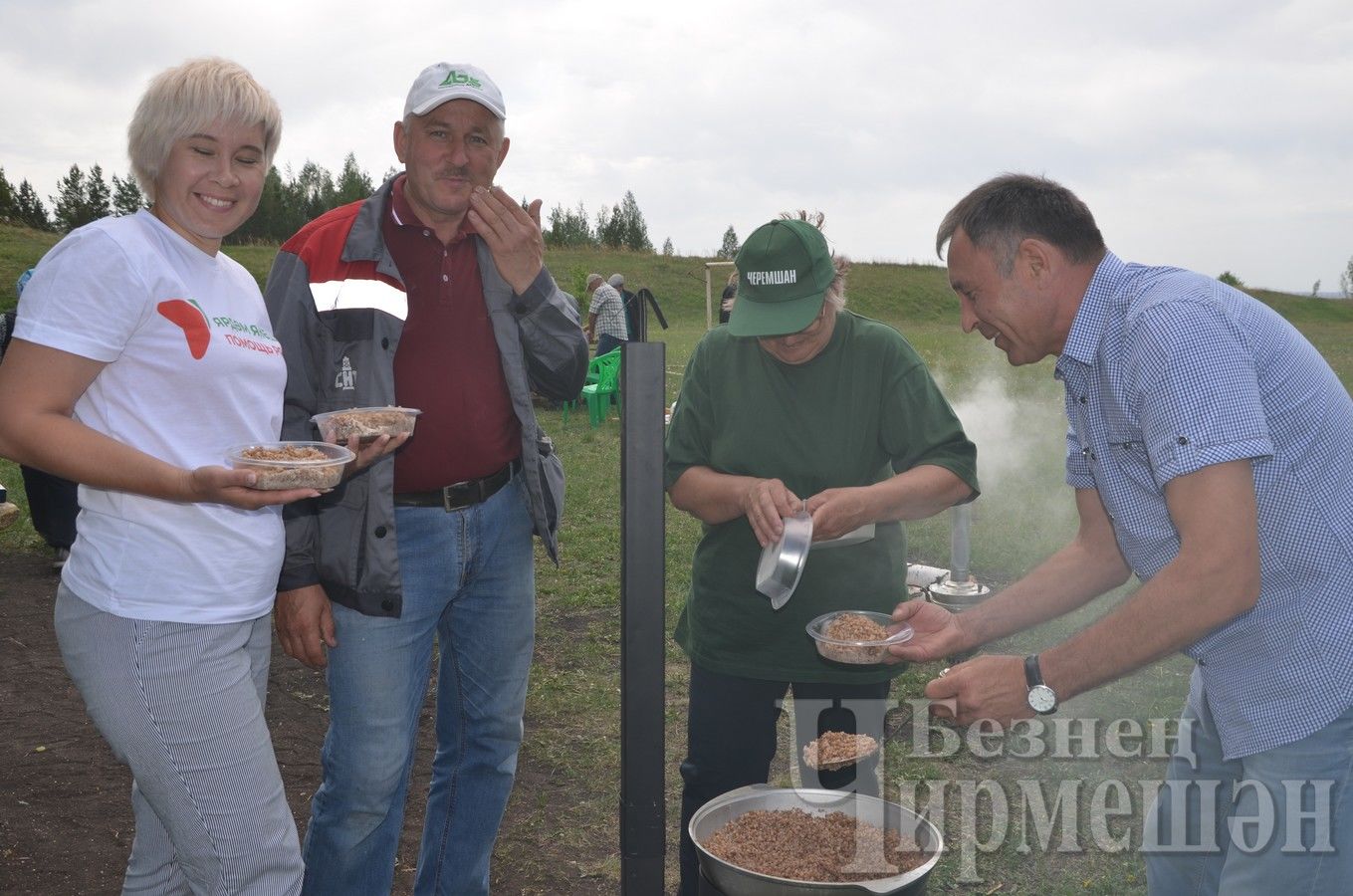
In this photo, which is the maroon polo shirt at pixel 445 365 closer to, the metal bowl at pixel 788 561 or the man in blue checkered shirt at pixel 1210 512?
the metal bowl at pixel 788 561

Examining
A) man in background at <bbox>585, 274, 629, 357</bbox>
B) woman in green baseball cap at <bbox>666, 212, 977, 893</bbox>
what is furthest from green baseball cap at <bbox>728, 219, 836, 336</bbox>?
man in background at <bbox>585, 274, 629, 357</bbox>

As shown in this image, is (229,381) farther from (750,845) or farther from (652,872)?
(750,845)

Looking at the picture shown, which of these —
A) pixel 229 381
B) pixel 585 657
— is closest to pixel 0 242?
pixel 585 657

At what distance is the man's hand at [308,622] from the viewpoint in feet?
7.97

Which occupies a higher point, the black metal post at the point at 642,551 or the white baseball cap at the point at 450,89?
the white baseball cap at the point at 450,89

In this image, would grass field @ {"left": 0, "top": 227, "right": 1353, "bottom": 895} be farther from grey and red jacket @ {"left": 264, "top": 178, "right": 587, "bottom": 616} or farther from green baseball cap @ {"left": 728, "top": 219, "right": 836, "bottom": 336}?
green baseball cap @ {"left": 728, "top": 219, "right": 836, "bottom": 336}

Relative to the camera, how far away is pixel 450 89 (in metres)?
2.55

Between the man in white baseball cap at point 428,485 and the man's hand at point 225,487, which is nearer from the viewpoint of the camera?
the man's hand at point 225,487

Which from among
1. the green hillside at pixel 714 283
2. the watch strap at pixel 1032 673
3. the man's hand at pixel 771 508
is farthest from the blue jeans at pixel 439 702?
the green hillside at pixel 714 283

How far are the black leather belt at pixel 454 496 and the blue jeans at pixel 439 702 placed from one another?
21mm

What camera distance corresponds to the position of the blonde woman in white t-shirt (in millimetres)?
1776

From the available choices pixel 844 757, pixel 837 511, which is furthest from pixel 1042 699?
pixel 837 511

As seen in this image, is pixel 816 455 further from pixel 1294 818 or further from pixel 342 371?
pixel 1294 818

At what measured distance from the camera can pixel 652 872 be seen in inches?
83.0
